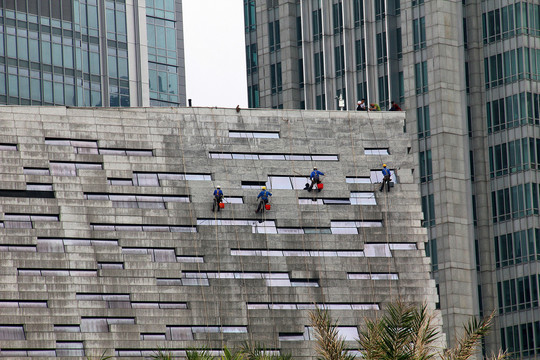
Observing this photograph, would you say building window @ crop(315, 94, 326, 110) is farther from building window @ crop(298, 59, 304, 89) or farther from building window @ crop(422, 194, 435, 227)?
building window @ crop(422, 194, 435, 227)

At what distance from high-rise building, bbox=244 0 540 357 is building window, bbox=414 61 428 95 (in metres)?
0.10

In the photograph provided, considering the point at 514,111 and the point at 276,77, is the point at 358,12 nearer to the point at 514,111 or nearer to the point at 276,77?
the point at 276,77

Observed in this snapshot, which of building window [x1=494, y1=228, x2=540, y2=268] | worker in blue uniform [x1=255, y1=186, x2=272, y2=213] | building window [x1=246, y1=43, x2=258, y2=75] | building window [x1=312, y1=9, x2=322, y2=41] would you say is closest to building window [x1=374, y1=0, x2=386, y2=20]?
building window [x1=312, y1=9, x2=322, y2=41]

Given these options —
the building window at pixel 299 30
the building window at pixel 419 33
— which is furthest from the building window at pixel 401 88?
the building window at pixel 299 30

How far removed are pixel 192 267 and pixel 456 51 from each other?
5460 cm

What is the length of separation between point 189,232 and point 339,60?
59.1 m

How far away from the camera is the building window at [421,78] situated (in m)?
133

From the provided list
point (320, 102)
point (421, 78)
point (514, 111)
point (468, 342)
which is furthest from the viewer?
point (320, 102)

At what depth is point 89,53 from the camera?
141250 millimetres

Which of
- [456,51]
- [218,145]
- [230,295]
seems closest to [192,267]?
[230,295]

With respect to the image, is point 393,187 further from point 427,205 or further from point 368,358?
point 368,358

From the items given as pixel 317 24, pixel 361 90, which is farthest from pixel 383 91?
pixel 317 24

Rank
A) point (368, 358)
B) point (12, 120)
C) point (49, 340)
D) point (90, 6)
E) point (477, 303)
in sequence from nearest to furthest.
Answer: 1. point (368, 358)
2. point (49, 340)
3. point (12, 120)
4. point (477, 303)
5. point (90, 6)

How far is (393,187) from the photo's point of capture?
9131cm
